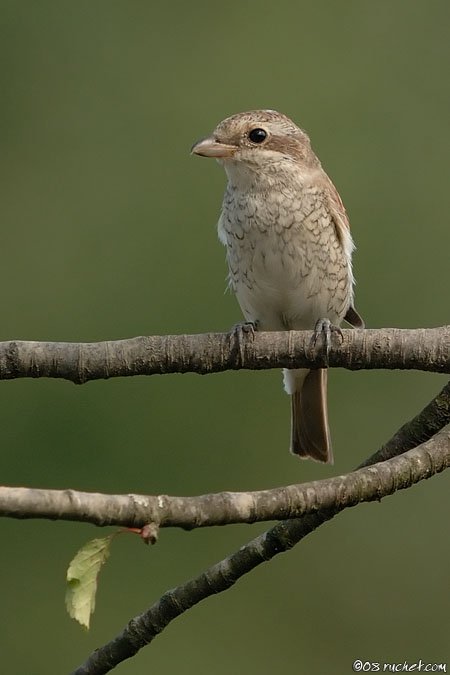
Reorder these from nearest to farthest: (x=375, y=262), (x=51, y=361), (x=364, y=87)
Answer: 1. (x=51, y=361)
2. (x=375, y=262)
3. (x=364, y=87)

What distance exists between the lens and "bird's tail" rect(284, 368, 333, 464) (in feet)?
17.4

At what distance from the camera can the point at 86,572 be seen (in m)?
2.62

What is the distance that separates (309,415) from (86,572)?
9.33 feet

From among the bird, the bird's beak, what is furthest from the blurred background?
the bird's beak

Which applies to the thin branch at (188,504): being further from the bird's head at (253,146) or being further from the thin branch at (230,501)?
the bird's head at (253,146)

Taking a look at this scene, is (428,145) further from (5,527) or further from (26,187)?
(5,527)

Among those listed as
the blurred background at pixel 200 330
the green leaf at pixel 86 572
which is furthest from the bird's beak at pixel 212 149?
the blurred background at pixel 200 330

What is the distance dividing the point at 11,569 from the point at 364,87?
4.17 meters

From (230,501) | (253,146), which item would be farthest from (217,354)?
(253,146)

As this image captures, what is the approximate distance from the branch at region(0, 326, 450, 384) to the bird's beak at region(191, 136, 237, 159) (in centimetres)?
130

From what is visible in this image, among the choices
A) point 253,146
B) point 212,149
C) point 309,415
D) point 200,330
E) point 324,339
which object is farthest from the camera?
point 200,330

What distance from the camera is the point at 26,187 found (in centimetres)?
873

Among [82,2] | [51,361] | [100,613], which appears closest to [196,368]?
[51,361]

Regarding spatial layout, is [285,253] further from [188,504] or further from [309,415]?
[188,504]
